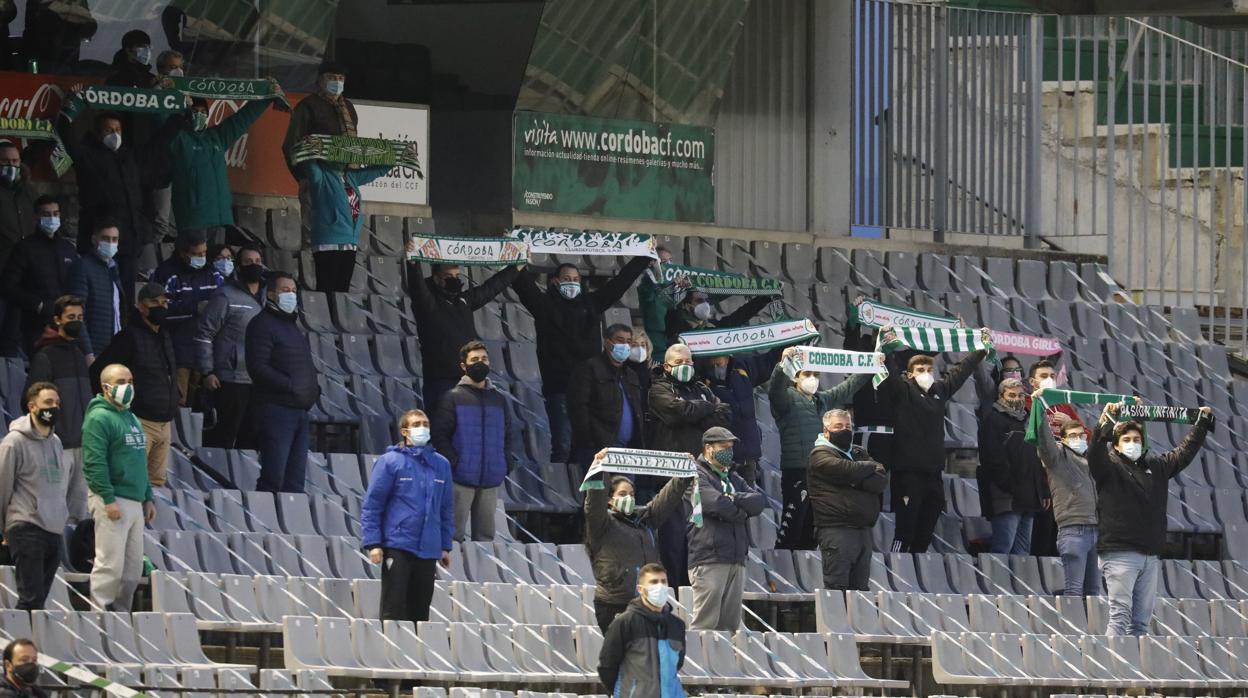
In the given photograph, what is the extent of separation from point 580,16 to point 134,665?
9.84 meters

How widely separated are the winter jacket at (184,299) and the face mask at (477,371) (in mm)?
1751

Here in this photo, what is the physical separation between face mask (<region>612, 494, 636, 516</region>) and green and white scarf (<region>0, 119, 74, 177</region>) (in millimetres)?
4829

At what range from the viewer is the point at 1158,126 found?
73.7ft

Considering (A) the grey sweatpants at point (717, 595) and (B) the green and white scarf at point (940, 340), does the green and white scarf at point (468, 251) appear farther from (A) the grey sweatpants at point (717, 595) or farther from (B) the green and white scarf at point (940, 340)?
(A) the grey sweatpants at point (717, 595)

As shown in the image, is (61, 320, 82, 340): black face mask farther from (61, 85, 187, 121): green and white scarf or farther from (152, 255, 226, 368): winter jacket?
(61, 85, 187, 121): green and white scarf

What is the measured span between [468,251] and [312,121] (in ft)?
5.03

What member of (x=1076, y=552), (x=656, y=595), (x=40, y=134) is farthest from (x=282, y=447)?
(x=1076, y=552)

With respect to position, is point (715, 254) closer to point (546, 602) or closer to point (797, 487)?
point (797, 487)

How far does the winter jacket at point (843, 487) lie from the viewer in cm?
1458

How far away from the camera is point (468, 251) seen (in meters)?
16.3

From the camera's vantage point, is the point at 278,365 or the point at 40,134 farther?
the point at 40,134

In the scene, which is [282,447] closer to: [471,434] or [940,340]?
[471,434]

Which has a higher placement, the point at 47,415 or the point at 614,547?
the point at 47,415

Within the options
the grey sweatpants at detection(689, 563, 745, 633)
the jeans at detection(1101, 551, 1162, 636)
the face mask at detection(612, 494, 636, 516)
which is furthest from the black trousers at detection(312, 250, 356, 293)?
the jeans at detection(1101, 551, 1162, 636)
